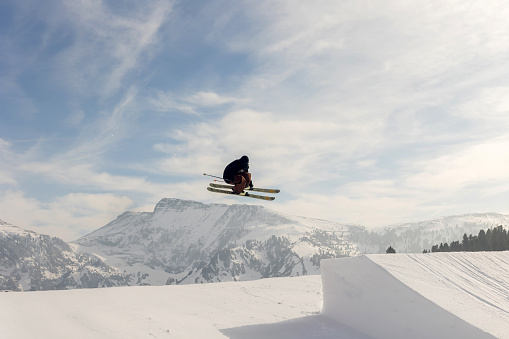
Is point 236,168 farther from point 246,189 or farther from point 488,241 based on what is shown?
point 488,241

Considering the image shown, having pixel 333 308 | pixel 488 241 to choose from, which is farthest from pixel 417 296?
pixel 488 241

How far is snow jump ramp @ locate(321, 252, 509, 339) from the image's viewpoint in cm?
1062

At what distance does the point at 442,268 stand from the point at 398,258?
1745mm

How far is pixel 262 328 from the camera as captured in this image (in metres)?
13.1

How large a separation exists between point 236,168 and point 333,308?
7.33 m

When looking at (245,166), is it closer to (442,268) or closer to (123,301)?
(123,301)

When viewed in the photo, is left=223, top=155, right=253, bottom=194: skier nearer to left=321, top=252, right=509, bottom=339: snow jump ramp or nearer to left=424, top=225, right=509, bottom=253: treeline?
left=321, top=252, right=509, bottom=339: snow jump ramp

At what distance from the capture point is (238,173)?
17.9 metres

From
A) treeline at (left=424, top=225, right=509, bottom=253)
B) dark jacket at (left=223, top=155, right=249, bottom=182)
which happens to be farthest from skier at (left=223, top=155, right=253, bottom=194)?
treeline at (left=424, top=225, right=509, bottom=253)

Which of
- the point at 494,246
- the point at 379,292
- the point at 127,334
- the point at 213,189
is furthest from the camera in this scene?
the point at 494,246

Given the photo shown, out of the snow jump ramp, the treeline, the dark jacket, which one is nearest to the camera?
the snow jump ramp

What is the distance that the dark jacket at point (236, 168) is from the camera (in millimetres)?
17703

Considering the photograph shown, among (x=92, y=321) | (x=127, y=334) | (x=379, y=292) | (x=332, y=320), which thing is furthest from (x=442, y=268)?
(x=92, y=321)

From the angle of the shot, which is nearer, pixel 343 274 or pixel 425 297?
pixel 425 297
